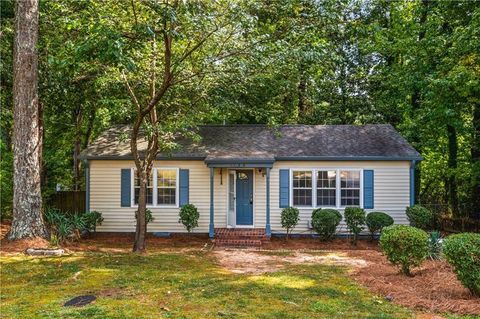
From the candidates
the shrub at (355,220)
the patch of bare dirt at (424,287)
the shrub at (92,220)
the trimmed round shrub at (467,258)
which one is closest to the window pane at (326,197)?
the shrub at (355,220)

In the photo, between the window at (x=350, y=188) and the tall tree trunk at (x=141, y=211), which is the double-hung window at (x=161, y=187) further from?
the window at (x=350, y=188)

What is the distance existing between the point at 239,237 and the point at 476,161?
30.2 feet

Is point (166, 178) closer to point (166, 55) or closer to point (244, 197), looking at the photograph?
point (244, 197)

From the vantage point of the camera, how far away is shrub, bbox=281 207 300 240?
12656 millimetres

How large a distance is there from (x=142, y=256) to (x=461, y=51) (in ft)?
37.6

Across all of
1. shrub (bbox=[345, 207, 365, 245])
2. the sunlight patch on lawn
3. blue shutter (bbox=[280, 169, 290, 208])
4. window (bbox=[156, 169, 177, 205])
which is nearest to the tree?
window (bbox=[156, 169, 177, 205])

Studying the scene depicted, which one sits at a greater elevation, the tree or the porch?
the tree

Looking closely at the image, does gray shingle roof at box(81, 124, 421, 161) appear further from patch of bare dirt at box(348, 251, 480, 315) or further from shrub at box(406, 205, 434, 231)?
patch of bare dirt at box(348, 251, 480, 315)

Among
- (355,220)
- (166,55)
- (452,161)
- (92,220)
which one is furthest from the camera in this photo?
(452,161)

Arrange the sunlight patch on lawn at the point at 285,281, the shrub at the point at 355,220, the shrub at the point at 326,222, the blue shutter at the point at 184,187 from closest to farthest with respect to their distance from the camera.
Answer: the sunlight patch on lawn at the point at 285,281
the shrub at the point at 326,222
the shrub at the point at 355,220
the blue shutter at the point at 184,187

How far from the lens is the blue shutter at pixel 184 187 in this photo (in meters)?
13.4

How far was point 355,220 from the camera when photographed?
12445mm

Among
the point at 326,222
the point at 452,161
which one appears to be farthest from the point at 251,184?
the point at 452,161

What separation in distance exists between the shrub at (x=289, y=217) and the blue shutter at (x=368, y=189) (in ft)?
8.14
